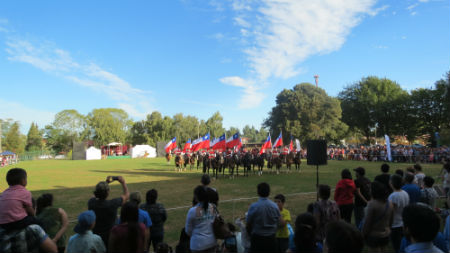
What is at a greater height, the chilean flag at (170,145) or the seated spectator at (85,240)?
the chilean flag at (170,145)

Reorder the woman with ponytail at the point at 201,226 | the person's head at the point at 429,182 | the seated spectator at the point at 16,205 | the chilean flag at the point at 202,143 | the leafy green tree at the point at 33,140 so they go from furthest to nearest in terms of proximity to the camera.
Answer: the leafy green tree at the point at 33,140 < the chilean flag at the point at 202,143 < the person's head at the point at 429,182 < the woman with ponytail at the point at 201,226 < the seated spectator at the point at 16,205

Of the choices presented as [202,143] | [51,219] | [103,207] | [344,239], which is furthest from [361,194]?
[202,143]

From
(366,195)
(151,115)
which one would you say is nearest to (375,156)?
(366,195)

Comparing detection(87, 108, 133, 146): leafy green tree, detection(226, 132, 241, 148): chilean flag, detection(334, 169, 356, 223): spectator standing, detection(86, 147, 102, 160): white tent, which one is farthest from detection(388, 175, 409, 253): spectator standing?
detection(87, 108, 133, 146): leafy green tree

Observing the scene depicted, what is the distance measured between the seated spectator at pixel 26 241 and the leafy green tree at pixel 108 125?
8282 cm

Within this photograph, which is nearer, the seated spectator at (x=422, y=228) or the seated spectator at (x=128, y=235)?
the seated spectator at (x=422, y=228)

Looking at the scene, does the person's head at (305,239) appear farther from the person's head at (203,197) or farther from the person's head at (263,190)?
the person's head at (203,197)

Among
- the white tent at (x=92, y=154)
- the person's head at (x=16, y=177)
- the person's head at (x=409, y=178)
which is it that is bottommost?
the white tent at (x=92, y=154)

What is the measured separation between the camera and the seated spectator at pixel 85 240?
3.62 meters

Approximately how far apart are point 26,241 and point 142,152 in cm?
7040

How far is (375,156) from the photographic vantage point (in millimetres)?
34125

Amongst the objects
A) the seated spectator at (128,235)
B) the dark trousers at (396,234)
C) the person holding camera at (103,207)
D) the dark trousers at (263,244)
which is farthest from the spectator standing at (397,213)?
the person holding camera at (103,207)

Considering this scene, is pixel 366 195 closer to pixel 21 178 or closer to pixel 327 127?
pixel 21 178

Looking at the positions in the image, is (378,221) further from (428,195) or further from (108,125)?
(108,125)
